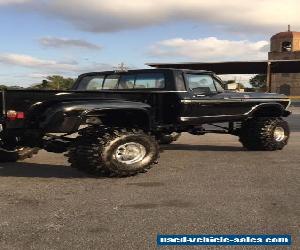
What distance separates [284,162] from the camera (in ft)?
26.3

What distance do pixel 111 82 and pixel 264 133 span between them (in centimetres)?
319

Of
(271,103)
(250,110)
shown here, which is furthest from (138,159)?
(271,103)

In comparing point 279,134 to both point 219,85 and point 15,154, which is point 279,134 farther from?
point 15,154

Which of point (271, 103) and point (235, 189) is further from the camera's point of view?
point (271, 103)

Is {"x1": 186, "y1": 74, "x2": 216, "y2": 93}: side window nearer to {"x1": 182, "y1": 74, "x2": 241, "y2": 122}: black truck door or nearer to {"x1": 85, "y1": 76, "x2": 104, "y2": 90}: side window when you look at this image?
{"x1": 182, "y1": 74, "x2": 241, "y2": 122}: black truck door

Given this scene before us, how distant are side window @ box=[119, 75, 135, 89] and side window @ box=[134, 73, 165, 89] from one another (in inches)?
3.7

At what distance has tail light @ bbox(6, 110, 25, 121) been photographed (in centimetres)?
615

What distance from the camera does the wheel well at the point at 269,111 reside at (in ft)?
31.0

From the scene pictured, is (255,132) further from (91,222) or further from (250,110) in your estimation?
(91,222)

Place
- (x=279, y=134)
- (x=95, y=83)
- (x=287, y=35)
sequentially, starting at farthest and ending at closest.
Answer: (x=287, y=35) → (x=279, y=134) → (x=95, y=83)

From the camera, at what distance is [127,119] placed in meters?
7.18

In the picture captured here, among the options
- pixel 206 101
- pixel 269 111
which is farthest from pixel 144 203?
pixel 269 111

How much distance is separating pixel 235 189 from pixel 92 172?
1.96 m

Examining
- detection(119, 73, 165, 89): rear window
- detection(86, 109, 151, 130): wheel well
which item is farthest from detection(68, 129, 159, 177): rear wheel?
detection(119, 73, 165, 89): rear window
